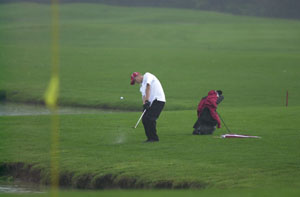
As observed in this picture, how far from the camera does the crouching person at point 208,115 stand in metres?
22.0

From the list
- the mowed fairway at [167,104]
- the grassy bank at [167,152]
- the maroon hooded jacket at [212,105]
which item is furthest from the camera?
the maroon hooded jacket at [212,105]

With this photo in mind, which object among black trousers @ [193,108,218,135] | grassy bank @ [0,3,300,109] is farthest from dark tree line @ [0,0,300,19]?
black trousers @ [193,108,218,135]

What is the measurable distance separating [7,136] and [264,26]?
9387 centimetres

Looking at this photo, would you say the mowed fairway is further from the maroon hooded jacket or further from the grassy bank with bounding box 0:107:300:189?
the maroon hooded jacket

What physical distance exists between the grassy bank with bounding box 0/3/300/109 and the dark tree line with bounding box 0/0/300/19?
32.5 feet

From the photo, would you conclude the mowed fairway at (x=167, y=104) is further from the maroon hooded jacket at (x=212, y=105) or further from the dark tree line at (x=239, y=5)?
the dark tree line at (x=239, y=5)

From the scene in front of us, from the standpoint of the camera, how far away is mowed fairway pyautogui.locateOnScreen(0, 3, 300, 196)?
55.1 feet

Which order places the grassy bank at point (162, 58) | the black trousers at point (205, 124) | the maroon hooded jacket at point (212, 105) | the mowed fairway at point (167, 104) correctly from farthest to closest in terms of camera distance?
the grassy bank at point (162, 58)
the black trousers at point (205, 124)
the maroon hooded jacket at point (212, 105)
the mowed fairway at point (167, 104)

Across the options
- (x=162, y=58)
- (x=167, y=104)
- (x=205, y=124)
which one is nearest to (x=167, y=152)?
(x=205, y=124)

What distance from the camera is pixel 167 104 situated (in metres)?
37.6

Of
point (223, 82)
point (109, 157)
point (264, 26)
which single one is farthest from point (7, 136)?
point (264, 26)

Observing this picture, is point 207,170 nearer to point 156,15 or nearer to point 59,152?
point 59,152

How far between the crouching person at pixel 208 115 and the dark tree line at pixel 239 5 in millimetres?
113925

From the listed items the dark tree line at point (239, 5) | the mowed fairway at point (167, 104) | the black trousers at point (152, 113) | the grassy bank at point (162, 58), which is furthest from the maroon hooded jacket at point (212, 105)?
the dark tree line at point (239, 5)
